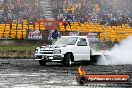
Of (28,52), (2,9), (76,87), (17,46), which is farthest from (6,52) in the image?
(76,87)

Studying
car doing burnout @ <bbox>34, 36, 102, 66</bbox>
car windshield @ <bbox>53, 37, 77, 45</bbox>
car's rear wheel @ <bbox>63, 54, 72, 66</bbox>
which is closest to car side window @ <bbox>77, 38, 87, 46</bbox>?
car doing burnout @ <bbox>34, 36, 102, 66</bbox>

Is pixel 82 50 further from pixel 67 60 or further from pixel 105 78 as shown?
pixel 105 78

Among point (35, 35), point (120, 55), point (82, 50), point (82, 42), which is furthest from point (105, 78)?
point (35, 35)

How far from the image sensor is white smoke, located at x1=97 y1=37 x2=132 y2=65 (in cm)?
2673

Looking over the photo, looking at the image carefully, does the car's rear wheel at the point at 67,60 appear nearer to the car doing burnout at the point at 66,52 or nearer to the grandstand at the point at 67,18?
the car doing burnout at the point at 66,52

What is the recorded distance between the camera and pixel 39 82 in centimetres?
1434

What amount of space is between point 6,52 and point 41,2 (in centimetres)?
1635

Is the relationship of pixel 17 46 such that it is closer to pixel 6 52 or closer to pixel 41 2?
pixel 6 52

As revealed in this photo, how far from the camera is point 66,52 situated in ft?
78.1

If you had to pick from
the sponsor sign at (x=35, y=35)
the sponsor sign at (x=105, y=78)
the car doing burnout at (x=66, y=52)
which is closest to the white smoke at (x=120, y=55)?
the car doing burnout at (x=66, y=52)

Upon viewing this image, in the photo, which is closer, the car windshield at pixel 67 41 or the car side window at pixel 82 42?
the car windshield at pixel 67 41

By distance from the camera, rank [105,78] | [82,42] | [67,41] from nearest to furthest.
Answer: [105,78]
[67,41]
[82,42]

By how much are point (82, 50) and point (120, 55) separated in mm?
3897

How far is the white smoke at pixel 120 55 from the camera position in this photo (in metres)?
26.7
